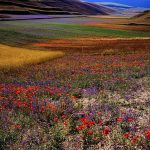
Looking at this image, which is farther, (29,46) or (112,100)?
(29,46)

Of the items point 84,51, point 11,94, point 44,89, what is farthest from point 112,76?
point 84,51

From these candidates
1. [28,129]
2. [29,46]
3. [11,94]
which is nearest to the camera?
[28,129]

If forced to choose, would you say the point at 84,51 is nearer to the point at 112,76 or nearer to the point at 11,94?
the point at 112,76

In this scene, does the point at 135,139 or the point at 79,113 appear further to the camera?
the point at 79,113

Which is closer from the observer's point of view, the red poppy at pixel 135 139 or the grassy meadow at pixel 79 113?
the red poppy at pixel 135 139

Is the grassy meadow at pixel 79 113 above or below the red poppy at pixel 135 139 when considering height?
below

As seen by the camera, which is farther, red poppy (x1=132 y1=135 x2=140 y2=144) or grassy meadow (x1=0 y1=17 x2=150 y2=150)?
grassy meadow (x1=0 y1=17 x2=150 y2=150)

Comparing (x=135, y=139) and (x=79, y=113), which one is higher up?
(x=135, y=139)

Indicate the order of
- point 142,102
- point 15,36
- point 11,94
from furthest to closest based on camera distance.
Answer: point 15,36, point 11,94, point 142,102

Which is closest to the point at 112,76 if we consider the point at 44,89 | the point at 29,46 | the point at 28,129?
the point at 44,89

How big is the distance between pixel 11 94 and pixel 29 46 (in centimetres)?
3169

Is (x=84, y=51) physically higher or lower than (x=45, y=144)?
lower

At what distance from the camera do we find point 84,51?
127 feet

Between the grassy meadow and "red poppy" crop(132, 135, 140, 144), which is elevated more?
"red poppy" crop(132, 135, 140, 144)
